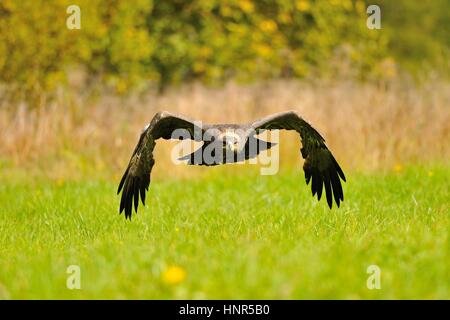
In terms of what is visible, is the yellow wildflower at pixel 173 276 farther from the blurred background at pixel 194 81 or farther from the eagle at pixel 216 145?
the blurred background at pixel 194 81

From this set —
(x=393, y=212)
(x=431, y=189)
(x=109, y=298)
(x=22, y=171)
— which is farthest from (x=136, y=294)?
(x=22, y=171)

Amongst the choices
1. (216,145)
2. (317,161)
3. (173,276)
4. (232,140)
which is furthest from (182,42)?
(173,276)

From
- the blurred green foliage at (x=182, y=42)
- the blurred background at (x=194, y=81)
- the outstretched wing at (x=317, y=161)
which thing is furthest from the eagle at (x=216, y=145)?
the blurred green foliage at (x=182, y=42)

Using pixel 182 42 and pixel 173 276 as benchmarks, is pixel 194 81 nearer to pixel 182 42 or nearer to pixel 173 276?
pixel 182 42

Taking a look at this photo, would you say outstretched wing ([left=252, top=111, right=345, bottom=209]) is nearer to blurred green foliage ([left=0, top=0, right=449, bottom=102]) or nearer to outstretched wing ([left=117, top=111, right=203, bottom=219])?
outstretched wing ([left=117, top=111, right=203, bottom=219])

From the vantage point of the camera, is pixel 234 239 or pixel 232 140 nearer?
pixel 234 239

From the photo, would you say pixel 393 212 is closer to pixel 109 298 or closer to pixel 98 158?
pixel 109 298

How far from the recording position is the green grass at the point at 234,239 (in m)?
3.92

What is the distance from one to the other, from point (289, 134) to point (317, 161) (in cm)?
357

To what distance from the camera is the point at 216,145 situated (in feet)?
21.0

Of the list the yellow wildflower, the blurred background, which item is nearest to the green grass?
the yellow wildflower

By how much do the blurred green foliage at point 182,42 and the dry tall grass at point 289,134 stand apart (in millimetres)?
790

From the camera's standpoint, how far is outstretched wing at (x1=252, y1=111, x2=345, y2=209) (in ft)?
22.4
